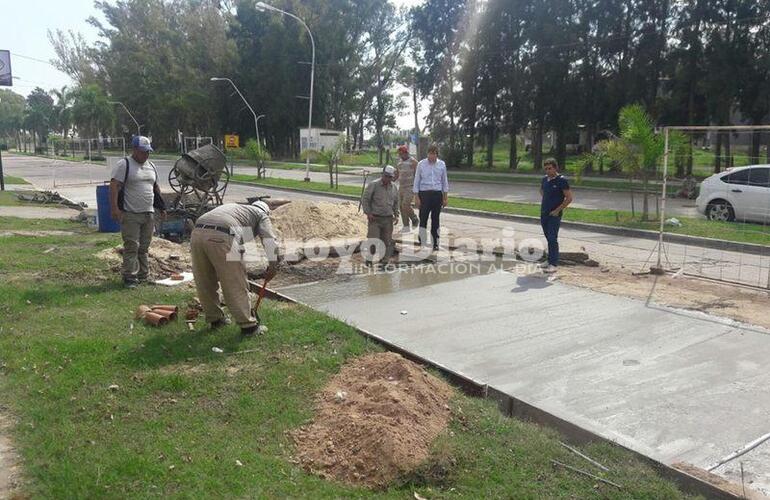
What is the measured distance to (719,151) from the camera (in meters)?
12.9

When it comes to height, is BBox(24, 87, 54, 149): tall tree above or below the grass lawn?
above

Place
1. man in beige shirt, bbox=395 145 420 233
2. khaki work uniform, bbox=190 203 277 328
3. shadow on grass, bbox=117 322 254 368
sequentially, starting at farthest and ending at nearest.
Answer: man in beige shirt, bbox=395 145 420 233
khaki work uniform, bbox=190 203 277 328
shadow on grass, bbox=117 322 254 368

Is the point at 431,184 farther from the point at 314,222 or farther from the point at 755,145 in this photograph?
the point at 755,145

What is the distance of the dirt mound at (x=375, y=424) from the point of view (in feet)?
11.6

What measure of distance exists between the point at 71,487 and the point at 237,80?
63.9 m

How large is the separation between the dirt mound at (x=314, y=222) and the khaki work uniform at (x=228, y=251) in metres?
5.35

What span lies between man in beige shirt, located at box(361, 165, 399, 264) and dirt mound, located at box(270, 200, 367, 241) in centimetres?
205

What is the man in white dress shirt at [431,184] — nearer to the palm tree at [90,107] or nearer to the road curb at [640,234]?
the road curb at [640,234]

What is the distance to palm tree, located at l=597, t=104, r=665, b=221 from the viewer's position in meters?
14.1

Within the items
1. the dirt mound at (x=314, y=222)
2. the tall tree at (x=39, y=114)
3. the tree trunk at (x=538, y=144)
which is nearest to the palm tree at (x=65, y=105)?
the tall tree at (x=39, y=114)

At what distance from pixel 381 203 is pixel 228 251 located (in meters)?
3.88

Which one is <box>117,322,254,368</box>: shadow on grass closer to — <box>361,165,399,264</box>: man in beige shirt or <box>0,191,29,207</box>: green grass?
<box>361,165,399,264</box>: man in beige shirt

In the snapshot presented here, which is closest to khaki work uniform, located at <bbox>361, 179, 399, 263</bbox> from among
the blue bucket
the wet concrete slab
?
the wet concrete slab

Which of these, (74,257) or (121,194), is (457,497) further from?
(74,257)
